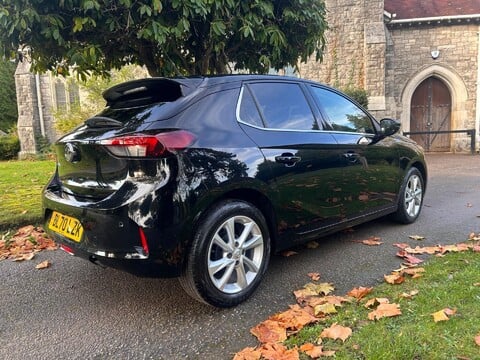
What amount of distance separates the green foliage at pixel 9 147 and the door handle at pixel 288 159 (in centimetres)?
1758

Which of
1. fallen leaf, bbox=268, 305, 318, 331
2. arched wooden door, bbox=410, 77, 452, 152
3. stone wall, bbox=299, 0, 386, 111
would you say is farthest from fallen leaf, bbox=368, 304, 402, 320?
arched wooden door, bbox=410, 77, 452, 152

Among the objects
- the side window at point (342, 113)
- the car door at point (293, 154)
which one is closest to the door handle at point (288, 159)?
the car door at point (293, 154)

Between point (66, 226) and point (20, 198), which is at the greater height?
point (66, 226)

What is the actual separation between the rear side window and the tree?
169 cm

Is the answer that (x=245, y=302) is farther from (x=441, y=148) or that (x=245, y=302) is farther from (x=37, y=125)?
(x=37, y=125)

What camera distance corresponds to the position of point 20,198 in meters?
6.16

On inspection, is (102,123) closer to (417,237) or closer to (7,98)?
(417,237)

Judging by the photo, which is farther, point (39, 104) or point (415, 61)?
point (39, 104)

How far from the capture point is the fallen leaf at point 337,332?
7.39 feet

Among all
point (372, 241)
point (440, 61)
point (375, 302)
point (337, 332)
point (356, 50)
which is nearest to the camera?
point (337, 332)

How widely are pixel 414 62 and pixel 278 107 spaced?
14783mm

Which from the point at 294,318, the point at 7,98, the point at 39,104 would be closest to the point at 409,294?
the point at 294,318

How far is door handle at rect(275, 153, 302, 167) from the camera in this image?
3.04 meters

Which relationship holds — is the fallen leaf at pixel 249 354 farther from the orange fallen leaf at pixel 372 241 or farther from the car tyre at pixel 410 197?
the car tyre at pixel 410 197
